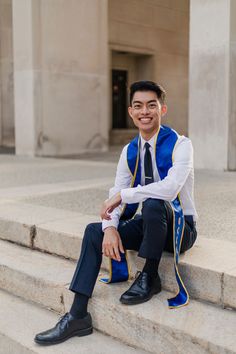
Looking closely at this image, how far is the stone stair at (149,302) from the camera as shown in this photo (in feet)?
8.67

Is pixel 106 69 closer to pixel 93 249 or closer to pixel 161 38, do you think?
pixel 161 38

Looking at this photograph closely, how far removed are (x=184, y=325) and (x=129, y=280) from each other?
734 millimetres

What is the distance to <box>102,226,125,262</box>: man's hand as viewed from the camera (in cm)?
292

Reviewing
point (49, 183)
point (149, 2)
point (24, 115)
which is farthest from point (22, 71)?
point (149, 2)

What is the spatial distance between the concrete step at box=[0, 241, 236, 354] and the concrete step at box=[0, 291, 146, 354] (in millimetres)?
74

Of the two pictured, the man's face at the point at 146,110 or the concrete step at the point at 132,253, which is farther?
the man's face at the point at 146,110

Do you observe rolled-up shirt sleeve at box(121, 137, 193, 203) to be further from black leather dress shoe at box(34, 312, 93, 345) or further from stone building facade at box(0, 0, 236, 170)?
stone building facade at box(0, 0, 236, 170)

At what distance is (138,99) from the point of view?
301cm

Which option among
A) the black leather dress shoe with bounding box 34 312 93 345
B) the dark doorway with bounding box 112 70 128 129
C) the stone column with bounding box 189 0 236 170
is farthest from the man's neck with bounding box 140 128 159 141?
the dark doorway with bounding box 112 70 128 129

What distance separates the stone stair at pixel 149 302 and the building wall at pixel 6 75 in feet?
37.5

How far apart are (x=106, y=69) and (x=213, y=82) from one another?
5220 mm

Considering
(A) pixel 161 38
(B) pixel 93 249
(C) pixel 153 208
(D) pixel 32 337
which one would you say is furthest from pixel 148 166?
(A) pixel 161 38

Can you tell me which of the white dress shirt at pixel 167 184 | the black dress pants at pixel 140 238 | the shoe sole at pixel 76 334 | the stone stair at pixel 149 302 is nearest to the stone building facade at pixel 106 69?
the stone stair at pixel 149 302

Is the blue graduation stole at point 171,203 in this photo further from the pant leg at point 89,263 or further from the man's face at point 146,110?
the pant leg at point 89,263
